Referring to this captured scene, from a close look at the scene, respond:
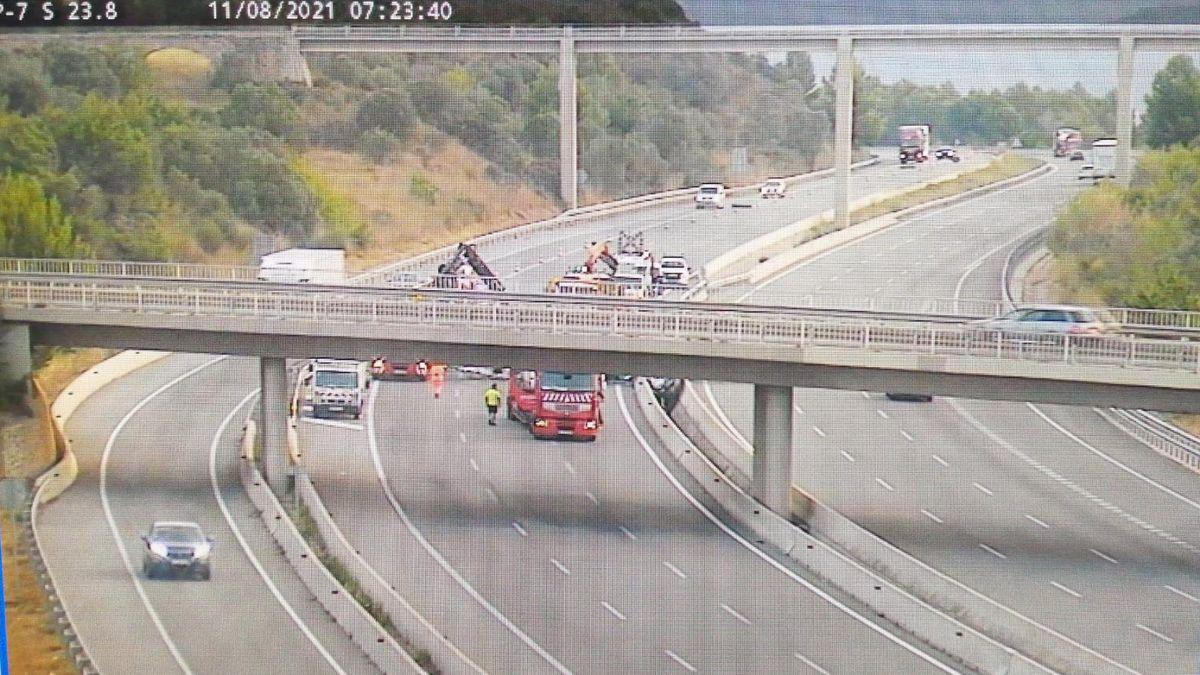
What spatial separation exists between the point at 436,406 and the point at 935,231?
971 millimetres

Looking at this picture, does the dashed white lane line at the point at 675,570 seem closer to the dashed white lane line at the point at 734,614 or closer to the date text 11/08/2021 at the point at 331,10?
the dashed white lane line at the point at 734,614

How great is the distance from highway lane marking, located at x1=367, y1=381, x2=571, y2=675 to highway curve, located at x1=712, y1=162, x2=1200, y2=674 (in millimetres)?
534

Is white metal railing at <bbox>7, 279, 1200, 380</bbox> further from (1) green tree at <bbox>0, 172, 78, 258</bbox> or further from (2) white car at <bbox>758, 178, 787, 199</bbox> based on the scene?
(2) white car at <bbox>758, 178, 787, 199</bbox>

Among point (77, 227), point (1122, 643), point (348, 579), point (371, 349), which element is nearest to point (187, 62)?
point (77, 227)

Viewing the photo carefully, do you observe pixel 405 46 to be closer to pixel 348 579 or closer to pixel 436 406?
pixel 436 406

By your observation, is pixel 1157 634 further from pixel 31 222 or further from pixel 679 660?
pixel 31 222

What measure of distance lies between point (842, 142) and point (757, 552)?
0.76 m

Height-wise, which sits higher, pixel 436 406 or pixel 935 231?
pixel 935 231

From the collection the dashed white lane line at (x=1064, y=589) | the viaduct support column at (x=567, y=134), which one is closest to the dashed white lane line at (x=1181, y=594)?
the dashed white lane line at (x=1064, y=589)

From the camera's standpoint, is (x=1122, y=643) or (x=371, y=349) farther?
(x=371, y=349)

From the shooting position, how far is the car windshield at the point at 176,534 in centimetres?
343

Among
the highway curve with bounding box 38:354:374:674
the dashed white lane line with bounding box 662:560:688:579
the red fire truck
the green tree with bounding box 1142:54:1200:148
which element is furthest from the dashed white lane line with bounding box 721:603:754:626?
the green tree with bounding box 1142:54:1200:148

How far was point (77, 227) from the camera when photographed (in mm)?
3611

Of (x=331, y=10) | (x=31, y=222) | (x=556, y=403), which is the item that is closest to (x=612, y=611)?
(x=556, y=403)
